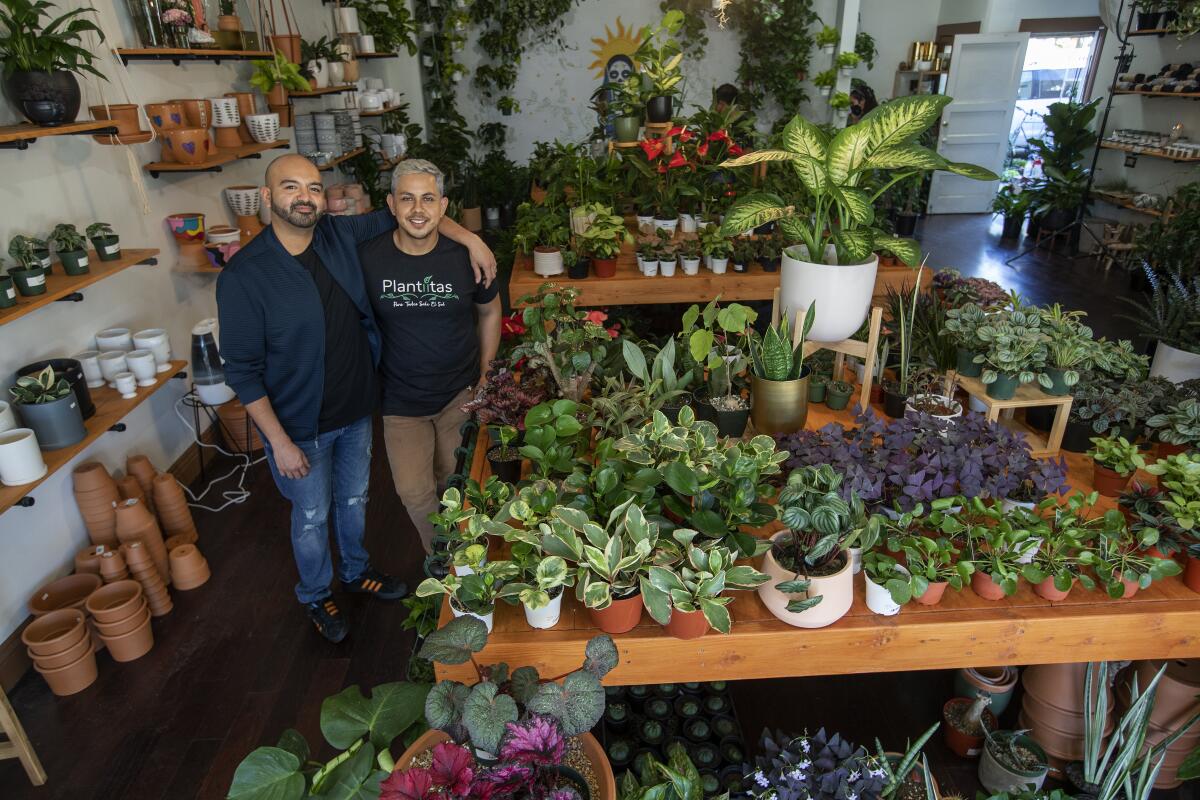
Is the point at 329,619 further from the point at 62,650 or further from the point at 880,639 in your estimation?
the point at 880,639

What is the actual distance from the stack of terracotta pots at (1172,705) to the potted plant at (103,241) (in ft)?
11.8

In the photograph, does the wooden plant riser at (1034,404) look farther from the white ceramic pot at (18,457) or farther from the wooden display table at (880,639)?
the white ceramic pot at (18,457)

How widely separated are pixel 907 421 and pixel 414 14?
A: 7.88m

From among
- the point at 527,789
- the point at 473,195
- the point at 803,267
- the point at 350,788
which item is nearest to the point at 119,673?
the point at 350,788

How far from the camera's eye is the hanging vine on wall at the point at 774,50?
7480 mm

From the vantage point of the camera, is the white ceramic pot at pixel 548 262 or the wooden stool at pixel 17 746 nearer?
the wooden stool at pixel 17 746

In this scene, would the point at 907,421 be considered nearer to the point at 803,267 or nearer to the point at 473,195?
the point at 803,267

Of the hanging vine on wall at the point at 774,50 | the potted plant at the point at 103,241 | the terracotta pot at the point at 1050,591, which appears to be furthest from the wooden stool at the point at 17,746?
the hanging vine on wall at the point at 774,50

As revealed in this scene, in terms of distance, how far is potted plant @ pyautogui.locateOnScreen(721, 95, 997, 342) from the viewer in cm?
183

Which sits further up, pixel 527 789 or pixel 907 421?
pixel 907 421

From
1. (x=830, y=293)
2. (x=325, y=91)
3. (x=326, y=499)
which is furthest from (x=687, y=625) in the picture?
(x=325, y=91)

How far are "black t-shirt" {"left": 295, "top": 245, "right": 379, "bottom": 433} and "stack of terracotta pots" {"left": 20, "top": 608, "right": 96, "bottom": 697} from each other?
1.09 meters

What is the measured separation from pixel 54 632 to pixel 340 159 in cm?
366

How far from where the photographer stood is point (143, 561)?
280 cm
